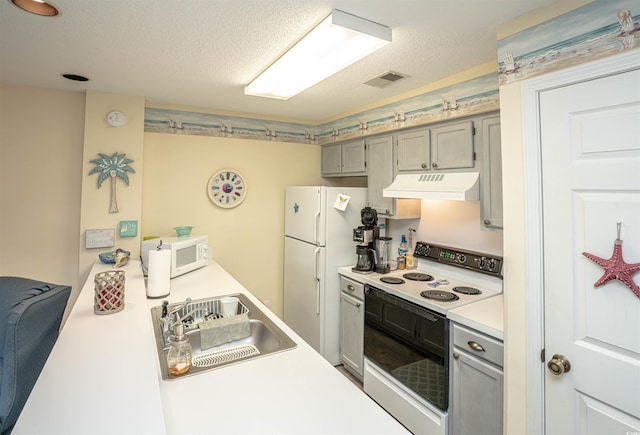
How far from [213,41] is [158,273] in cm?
143

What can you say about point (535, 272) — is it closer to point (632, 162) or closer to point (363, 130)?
point (632, 162)

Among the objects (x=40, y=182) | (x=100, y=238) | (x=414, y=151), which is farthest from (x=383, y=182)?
(x=40, y=182)

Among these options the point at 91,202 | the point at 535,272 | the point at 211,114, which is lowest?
the point at 535,272

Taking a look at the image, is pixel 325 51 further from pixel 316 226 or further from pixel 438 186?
pixel 316 226

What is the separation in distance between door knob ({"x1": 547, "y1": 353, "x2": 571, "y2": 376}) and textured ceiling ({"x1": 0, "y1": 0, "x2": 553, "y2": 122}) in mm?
1543

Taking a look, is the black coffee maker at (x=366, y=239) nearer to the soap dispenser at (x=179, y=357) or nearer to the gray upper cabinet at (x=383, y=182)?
the gray upper cabinet at (x=383, y=182)

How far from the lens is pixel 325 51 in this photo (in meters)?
1.77

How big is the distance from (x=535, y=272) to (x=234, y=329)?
1.46m

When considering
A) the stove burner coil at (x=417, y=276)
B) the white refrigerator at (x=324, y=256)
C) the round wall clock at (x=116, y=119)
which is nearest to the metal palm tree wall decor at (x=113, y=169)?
the round wall clock at (x=116, y=119)

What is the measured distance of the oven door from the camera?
1.97 meters

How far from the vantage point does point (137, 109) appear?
2844mm

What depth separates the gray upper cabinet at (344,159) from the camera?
10.5 ft

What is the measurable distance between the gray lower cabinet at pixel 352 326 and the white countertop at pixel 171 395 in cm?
142

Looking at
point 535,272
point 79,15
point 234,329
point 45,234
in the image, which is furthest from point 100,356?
point 45,234
